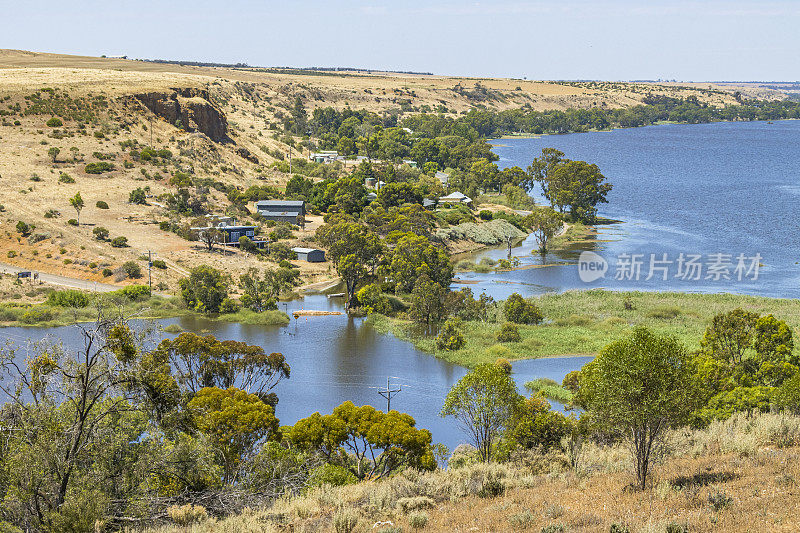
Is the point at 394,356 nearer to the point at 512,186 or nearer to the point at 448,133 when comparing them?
the point at 512,186

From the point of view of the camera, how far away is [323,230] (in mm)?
77188

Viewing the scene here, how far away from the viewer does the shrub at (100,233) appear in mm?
70875

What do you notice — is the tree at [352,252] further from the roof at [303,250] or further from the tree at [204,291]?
the tree at [204,291]

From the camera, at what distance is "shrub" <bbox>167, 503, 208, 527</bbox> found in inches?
733

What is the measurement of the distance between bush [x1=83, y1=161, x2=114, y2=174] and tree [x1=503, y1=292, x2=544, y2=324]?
185 ft

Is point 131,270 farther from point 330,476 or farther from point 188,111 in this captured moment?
point 188,111

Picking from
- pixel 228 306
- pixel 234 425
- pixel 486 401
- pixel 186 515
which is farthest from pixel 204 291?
pixel 186 515

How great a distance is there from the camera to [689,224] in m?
95.9

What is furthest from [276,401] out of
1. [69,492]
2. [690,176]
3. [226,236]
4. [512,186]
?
[690,176]

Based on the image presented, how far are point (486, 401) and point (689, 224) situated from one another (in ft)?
246

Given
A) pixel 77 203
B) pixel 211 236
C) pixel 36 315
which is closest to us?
pixel 36 315

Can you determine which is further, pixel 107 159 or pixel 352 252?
pixel 107 159

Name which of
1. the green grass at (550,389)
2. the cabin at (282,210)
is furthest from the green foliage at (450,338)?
the cabin at (282,210)

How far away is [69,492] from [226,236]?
193 feet
